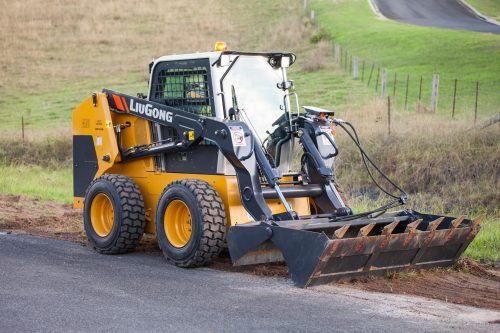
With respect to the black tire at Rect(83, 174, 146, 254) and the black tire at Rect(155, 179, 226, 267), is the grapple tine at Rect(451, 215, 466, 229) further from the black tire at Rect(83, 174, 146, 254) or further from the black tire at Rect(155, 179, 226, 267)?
the black tire at Rect(83, 174, 146, 254)

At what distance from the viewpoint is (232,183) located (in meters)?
10.5

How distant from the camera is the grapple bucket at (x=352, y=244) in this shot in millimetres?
9141

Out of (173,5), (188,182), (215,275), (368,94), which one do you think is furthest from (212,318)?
(173,5)

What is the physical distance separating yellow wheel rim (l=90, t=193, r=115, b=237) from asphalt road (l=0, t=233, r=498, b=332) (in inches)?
43.9

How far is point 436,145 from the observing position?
60.5 ft

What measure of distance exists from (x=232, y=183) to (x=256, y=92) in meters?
1.36

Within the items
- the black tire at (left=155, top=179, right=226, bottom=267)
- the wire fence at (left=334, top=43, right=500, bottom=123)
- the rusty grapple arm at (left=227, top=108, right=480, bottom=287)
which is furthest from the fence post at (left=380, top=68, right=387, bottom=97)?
the black tire at (left=155, top=179, right=226, bottom=267)

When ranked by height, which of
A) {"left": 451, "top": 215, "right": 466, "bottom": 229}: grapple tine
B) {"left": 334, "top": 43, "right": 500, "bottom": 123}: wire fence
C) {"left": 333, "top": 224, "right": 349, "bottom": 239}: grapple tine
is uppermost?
{"left": 334, "top": 43, "right": 500, "bottom": 123}: wire fence

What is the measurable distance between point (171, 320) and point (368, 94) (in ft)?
A: 69.6

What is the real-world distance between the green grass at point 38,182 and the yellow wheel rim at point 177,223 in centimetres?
704

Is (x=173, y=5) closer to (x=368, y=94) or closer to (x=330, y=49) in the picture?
(x=330, y=49)

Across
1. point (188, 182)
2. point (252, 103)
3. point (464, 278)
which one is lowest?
point (464, 278)

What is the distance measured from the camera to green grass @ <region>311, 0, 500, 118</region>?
88.9 feet

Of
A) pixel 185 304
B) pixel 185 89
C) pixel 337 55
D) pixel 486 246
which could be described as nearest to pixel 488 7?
pixel 337 55
